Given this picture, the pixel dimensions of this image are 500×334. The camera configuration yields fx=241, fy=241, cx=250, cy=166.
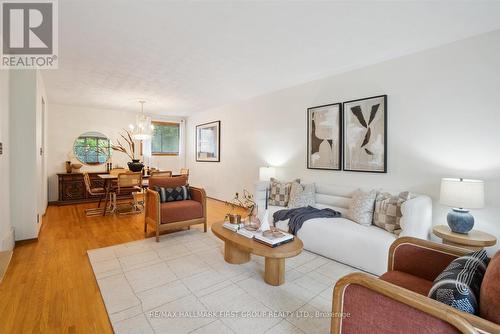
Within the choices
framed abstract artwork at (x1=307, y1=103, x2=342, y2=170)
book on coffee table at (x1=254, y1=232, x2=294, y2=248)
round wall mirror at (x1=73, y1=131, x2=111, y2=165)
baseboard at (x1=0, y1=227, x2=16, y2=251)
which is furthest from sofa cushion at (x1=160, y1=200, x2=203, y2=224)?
round wall mirror at (x1=73, y1=131, x2=111, y2=165)

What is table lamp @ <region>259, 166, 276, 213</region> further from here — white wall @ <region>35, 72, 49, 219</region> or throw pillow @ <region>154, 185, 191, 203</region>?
white wall @ <region>35, 72, 49, 219</region>

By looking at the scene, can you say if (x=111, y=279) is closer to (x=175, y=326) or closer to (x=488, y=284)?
(x=175, y=326)

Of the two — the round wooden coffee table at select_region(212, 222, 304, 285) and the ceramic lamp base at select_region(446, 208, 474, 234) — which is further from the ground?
the ceramic lamp base at select_region(446, 208, 474, 234)

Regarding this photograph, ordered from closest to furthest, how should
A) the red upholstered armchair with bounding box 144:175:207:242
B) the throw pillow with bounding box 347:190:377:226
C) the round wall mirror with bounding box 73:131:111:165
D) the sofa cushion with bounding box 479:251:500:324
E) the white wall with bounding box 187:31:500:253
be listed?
the sofa cushion with bounding box 479:251:500:324 → the white wall with bounding box 187:31:500:253 → the throw pillow with bounding box 347:190:377:226 → the red upholstered armchair with bounding box 144:175:207:242 → the round wall mirror with bounding box 73:131:111:165

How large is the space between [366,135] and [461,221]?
149 centimetres

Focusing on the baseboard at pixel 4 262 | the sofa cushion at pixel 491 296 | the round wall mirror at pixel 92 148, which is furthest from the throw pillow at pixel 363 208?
the round wall mirror at pixel 92 148

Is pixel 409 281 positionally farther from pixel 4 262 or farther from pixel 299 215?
pixel 4 262

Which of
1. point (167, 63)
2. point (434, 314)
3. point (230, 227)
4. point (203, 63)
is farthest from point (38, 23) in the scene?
point (434, 314)

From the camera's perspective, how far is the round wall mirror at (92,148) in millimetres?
6254

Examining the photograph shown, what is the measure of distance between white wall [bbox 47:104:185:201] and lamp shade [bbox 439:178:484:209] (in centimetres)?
712

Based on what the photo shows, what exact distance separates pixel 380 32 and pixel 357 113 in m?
1.19

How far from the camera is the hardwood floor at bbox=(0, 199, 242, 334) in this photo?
1.76 meters

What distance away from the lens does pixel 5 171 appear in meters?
2.91

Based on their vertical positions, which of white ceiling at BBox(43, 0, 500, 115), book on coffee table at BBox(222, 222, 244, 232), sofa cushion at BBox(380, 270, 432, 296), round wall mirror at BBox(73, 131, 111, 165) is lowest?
sofa cushion at BBox(380, 270, 432, 296)
